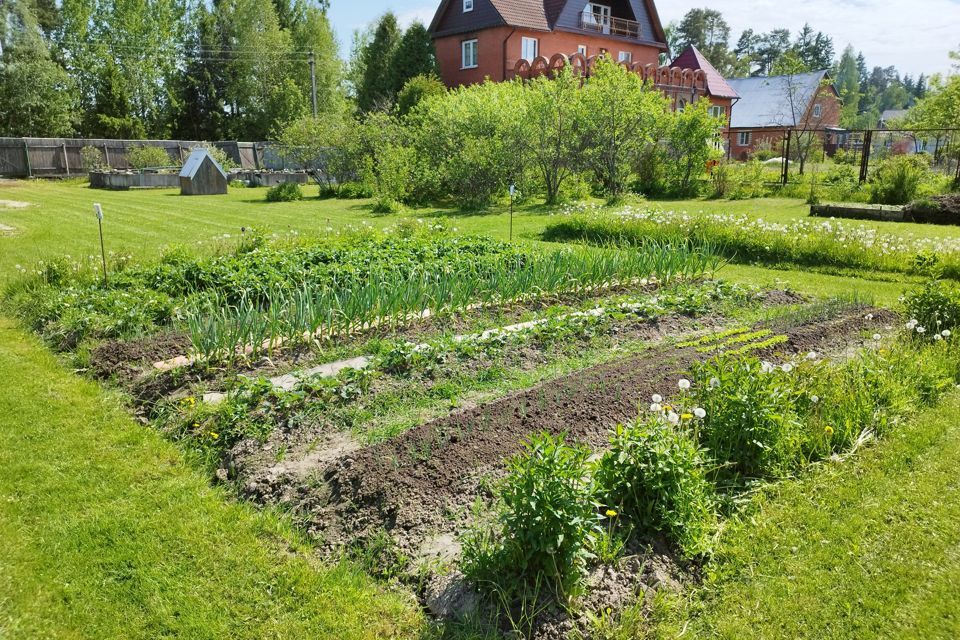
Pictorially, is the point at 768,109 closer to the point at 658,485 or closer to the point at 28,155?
the point at 28,155

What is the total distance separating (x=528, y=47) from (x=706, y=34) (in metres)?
53.2

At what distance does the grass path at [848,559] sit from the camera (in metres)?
2.63

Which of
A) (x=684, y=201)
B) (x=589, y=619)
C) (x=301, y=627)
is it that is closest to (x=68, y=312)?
(x=301, y=627)

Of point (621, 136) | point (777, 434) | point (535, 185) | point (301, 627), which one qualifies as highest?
point (621, 136)

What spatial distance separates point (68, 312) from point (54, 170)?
26.6 meters

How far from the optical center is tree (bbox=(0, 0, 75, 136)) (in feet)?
109

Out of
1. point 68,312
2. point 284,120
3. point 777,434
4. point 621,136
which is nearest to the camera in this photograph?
point 777,434

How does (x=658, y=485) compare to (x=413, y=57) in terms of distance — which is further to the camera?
(x=413, y=57)

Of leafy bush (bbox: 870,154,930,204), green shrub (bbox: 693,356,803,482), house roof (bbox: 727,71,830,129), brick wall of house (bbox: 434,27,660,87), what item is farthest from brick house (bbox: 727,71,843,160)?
green shrub (bbox: 693,356,803,482)

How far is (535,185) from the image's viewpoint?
60.2 feet

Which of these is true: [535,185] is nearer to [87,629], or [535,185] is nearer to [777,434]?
[777,434]

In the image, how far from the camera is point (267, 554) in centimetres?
309

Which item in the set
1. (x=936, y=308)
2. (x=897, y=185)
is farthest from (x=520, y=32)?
(x=936, y=308)

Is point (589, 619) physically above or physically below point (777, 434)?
below
